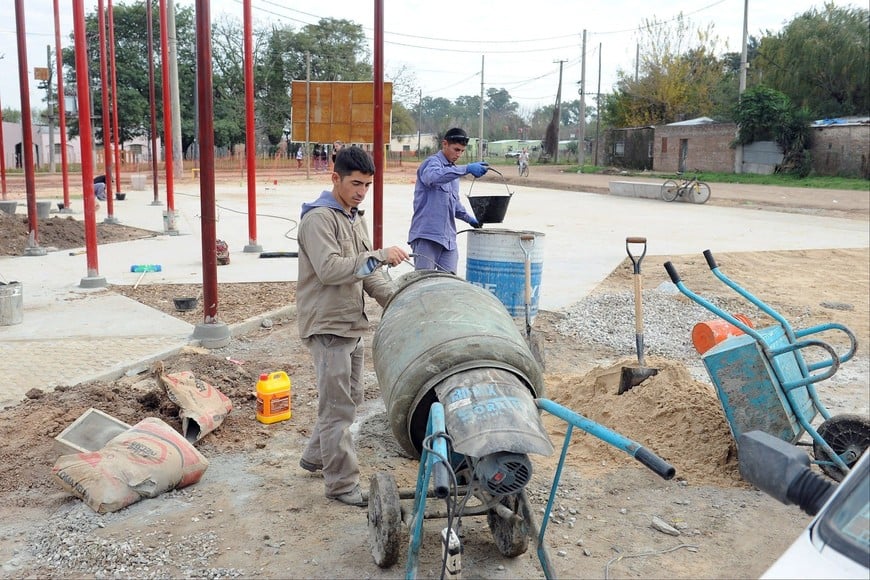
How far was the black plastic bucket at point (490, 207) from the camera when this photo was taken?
658cm

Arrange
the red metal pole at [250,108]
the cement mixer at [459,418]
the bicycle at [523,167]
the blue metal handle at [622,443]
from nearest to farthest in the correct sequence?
the blue metal handle at [622,443], the cement mixer at [459,418], the red metal pole at [250,108], the bicycle at [523,167]

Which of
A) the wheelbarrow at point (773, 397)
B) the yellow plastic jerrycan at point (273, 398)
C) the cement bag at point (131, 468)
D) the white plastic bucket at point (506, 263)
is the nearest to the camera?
the cement bag at point (131, 468)

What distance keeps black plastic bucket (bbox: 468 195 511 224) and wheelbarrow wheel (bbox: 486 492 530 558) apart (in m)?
3.64

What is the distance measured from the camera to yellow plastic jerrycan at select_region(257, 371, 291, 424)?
4.85 meters

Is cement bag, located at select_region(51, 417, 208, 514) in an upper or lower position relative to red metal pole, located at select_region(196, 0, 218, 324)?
lower

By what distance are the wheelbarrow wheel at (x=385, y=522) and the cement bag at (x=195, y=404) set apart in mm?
1629

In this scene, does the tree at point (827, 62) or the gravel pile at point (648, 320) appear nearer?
the gravel pile at point (648, 320)

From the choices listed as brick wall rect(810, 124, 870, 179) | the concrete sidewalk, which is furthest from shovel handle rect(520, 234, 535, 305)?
brick wall rect(810, 124, 870, 179)

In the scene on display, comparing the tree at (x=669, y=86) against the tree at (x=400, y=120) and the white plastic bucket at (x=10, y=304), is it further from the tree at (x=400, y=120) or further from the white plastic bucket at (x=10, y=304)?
the white plastic bucket at (x=10, y=304)

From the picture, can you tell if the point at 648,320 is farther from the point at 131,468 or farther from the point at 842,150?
the point at 842,150

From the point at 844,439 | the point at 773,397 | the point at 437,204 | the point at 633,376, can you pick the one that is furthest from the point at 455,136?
the point at 844,439

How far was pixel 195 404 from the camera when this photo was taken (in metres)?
4.58

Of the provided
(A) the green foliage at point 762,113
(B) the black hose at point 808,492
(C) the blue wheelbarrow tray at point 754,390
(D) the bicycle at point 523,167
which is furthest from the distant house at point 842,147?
(B) the black hose at point 808,492

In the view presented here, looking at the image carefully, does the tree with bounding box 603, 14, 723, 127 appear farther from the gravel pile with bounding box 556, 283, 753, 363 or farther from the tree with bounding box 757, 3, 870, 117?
the gravel pile with bounding box 556, 283, 753, 363
